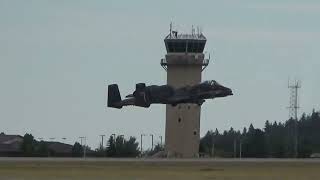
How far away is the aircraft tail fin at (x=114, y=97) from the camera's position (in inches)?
4508

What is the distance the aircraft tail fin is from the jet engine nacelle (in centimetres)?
338

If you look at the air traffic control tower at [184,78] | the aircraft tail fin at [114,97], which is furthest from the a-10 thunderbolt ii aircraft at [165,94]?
the air traffic control tower at [184,78]

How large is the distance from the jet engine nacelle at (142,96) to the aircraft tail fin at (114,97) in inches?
133

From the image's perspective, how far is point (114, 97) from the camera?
11512 centimetres

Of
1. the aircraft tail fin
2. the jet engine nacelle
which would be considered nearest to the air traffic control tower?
the aircraft tail fin

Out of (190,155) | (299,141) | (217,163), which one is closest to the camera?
(217,163)

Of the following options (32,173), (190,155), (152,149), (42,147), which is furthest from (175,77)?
(32,173)

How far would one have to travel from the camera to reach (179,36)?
134m

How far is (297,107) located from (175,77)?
34.3 metres

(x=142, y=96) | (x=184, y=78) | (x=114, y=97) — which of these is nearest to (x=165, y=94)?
(x=142, y=96)

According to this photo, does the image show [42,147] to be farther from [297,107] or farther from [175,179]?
[175,179]

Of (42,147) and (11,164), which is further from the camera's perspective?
(42,147)

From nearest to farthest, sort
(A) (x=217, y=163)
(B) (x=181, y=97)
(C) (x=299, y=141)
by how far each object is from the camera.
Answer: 1. (A) (x=217, y=163)
2. (B) (x=181, y=97)
3. (C) (x=299, y=141)

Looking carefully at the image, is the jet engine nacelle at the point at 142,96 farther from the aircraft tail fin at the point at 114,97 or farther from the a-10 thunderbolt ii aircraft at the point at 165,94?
the aircraft tail fin at the point at 114,97
